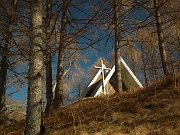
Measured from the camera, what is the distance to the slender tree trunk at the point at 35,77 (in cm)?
288

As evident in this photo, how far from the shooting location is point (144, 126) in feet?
10.4

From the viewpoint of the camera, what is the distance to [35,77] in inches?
120

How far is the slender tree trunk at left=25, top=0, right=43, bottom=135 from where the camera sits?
9.46ft

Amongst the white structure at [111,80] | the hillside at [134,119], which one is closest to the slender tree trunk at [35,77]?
the hillside at [134,119]

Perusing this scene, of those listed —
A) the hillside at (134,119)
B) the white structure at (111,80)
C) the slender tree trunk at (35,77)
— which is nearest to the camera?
the slender tree trunk at (35,77)

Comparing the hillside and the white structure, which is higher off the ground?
the white structure

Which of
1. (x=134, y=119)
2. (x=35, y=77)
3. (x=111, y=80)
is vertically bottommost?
(x=134, y=119)

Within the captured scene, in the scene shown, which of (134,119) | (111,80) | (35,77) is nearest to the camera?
(35,77)

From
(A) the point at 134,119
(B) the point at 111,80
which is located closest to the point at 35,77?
(A) the point at 134,119

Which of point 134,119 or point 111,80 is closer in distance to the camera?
point 134,119

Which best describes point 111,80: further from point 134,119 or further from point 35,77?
point 35,77

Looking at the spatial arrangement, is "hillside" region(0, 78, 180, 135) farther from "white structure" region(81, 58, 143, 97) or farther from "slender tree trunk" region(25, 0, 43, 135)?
"white structure" region(81, 58, 143, 97)

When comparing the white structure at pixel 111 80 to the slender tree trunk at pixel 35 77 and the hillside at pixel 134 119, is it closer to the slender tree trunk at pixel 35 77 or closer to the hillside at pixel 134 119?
the hillside at pixel 134 119

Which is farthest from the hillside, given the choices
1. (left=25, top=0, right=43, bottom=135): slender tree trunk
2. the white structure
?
the white structure
